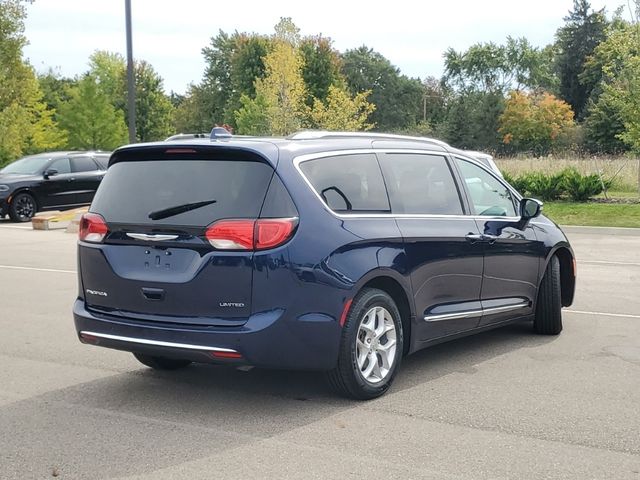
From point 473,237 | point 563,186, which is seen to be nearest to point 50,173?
point 563,186

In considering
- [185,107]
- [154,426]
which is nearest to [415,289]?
[154,426]

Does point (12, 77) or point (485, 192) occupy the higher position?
point (12, 77)

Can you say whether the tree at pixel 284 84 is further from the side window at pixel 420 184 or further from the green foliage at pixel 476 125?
the green foliage at pixel 476 125

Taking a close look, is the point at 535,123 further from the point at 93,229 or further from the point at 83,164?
the point at 93,229

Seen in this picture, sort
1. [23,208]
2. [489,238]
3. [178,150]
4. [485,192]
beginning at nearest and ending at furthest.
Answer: [178,150] → [489,238] → [485,192] → [23,208]

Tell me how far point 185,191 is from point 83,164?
19127mm

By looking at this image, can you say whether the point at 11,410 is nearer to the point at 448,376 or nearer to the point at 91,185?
the point at 448,376

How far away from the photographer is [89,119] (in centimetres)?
5750

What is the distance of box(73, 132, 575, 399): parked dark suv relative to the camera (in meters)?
5.01

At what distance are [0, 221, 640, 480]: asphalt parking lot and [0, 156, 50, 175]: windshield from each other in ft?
52.0

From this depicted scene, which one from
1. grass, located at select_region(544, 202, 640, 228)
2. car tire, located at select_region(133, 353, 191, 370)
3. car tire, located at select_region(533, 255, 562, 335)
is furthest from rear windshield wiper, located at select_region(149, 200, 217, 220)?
grass, located at select_region(544, 202, 640, 228)

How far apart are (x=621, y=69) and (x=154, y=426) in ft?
74.6

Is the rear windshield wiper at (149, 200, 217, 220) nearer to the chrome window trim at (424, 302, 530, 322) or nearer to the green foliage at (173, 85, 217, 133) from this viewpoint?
the chrome window trim at (424, 302, 530, 322)

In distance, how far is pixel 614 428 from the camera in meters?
4.88
